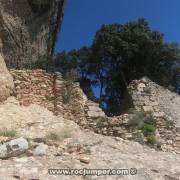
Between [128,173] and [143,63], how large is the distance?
14.6 m

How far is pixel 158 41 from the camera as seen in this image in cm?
2250

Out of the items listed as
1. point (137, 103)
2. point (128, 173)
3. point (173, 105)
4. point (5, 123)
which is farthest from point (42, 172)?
point (173, 105)

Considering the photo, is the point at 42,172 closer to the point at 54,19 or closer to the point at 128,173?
the point at 128,173

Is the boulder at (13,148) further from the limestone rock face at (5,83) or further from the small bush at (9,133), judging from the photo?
the limestone rock face at (5,83)

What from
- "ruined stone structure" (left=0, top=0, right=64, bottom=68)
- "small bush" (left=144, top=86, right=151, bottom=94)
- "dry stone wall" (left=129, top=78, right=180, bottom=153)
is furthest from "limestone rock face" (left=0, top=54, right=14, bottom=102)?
"small bush" (left=144, top=86, right=151, bottom=94)

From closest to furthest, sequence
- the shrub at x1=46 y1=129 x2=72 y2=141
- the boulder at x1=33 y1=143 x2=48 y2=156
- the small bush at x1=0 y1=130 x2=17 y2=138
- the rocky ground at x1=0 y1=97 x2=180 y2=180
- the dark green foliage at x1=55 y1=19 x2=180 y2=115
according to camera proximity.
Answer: the rocky ground at x1=0 y1=97 x2=180 y2=180 < the boulder at x1=33 y1=143 x2=48 y2=156 < the shrub at x1=46 y1=129 x2=72 y2=141 < the small bush at x1=0 y1=130 x2=17 y2=138 < the dark green foliage at x1=55 y1=19 x2=180 y2=115

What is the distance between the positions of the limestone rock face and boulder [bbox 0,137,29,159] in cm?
417

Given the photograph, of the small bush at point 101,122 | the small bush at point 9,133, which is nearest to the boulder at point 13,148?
the small bush at point 9,133

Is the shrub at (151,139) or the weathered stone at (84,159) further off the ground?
the shrub at (151,139)

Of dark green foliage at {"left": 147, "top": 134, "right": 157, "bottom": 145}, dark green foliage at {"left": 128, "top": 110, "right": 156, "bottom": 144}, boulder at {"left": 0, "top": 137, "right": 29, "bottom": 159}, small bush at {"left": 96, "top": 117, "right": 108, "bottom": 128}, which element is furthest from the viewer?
small bush at {"left": 96, "top": 117, "right": 108, "bottom": 128}

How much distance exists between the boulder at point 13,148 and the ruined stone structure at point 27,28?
22.9 feet

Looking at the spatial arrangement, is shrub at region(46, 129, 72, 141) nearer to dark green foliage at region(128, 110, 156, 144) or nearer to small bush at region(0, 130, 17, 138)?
small bush at region(0, 130, 17, 138)

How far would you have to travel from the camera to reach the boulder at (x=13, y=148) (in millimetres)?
7730

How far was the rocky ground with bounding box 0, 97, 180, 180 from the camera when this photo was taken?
744cm
